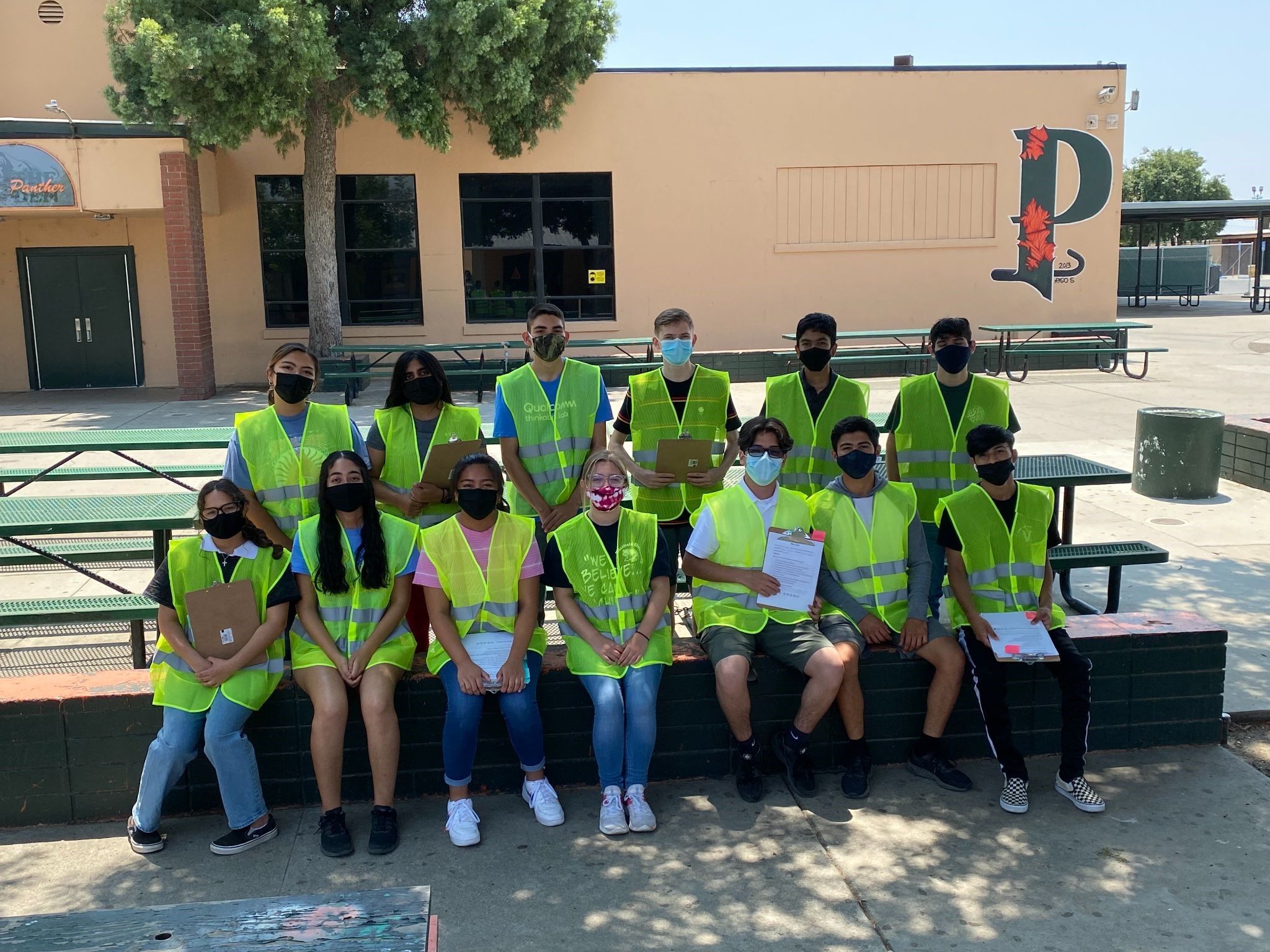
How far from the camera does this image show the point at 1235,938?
12.1 ft

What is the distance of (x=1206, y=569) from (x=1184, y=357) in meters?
15.9

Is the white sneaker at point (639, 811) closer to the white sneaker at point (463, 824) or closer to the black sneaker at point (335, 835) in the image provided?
the white sneaker at point (463, 824)

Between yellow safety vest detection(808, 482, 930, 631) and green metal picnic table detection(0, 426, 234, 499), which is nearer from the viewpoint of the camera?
yellow safety vest detection(808, 482, 930, 631)

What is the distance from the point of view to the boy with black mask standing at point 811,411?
568cm

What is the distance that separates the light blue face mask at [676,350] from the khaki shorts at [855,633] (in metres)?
1.46

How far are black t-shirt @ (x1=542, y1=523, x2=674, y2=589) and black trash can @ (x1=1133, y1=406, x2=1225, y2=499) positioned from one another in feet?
20.8

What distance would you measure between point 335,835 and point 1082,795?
118 inches

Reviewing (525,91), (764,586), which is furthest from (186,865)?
(525,91)

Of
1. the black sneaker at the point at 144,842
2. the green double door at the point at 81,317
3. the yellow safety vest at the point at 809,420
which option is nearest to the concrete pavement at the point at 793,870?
the black sneaker at the point at 144,842

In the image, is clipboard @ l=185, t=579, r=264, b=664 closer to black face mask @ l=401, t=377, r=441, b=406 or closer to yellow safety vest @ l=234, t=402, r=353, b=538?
yellow safety vest @ l=234, t=402, r=353, b=538

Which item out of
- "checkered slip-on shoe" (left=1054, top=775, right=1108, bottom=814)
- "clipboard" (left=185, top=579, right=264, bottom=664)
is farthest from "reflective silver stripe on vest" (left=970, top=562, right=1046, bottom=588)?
"clipboard" (left=185, top=579, right=264, bottom=664)

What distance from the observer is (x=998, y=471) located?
4883 millimetres

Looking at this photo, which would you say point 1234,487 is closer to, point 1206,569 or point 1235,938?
point 1206,569

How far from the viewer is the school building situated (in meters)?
19.3
